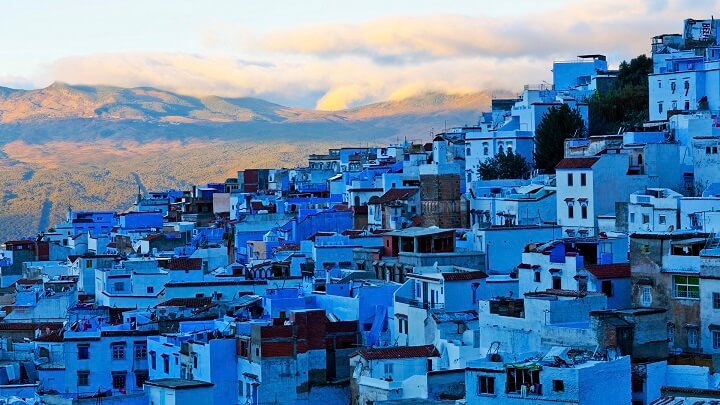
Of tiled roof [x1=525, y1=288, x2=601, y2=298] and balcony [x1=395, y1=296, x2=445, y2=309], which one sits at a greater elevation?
tiled roof [x1=525, y1=288, x2=601, y2=298]

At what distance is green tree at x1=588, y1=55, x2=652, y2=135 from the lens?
58.2 metres

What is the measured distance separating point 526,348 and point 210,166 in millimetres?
149527

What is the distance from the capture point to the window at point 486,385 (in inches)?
1134

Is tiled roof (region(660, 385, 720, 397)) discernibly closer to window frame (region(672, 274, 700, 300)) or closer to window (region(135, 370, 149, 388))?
window frame (region(672, 274, 700, 300))

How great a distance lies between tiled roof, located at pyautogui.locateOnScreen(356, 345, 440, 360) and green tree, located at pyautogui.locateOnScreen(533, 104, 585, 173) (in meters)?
20.8

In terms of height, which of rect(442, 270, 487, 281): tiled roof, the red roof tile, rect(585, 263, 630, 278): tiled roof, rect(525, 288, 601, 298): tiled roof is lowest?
the red roof tile

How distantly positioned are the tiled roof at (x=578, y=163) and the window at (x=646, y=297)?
37.7 feet

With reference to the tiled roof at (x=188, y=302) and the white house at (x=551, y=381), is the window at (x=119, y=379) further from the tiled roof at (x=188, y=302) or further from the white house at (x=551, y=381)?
the white house at (x=551, y=381)

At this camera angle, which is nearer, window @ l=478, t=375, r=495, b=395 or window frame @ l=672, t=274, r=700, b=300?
window @ l=478, t=375, r=495, b=395

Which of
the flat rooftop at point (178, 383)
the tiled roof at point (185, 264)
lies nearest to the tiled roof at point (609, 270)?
the flat rooftop at point (178, 383)

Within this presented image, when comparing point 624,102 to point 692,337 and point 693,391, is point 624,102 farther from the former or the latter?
point 693,391

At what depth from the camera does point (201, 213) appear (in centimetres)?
7131

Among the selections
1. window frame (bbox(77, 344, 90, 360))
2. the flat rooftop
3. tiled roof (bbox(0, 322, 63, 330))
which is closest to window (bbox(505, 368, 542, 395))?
the flat rooftop

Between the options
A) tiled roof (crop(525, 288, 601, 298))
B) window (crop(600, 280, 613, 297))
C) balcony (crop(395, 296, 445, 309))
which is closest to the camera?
tiled roof (crop(525, 288, 601, 298))
